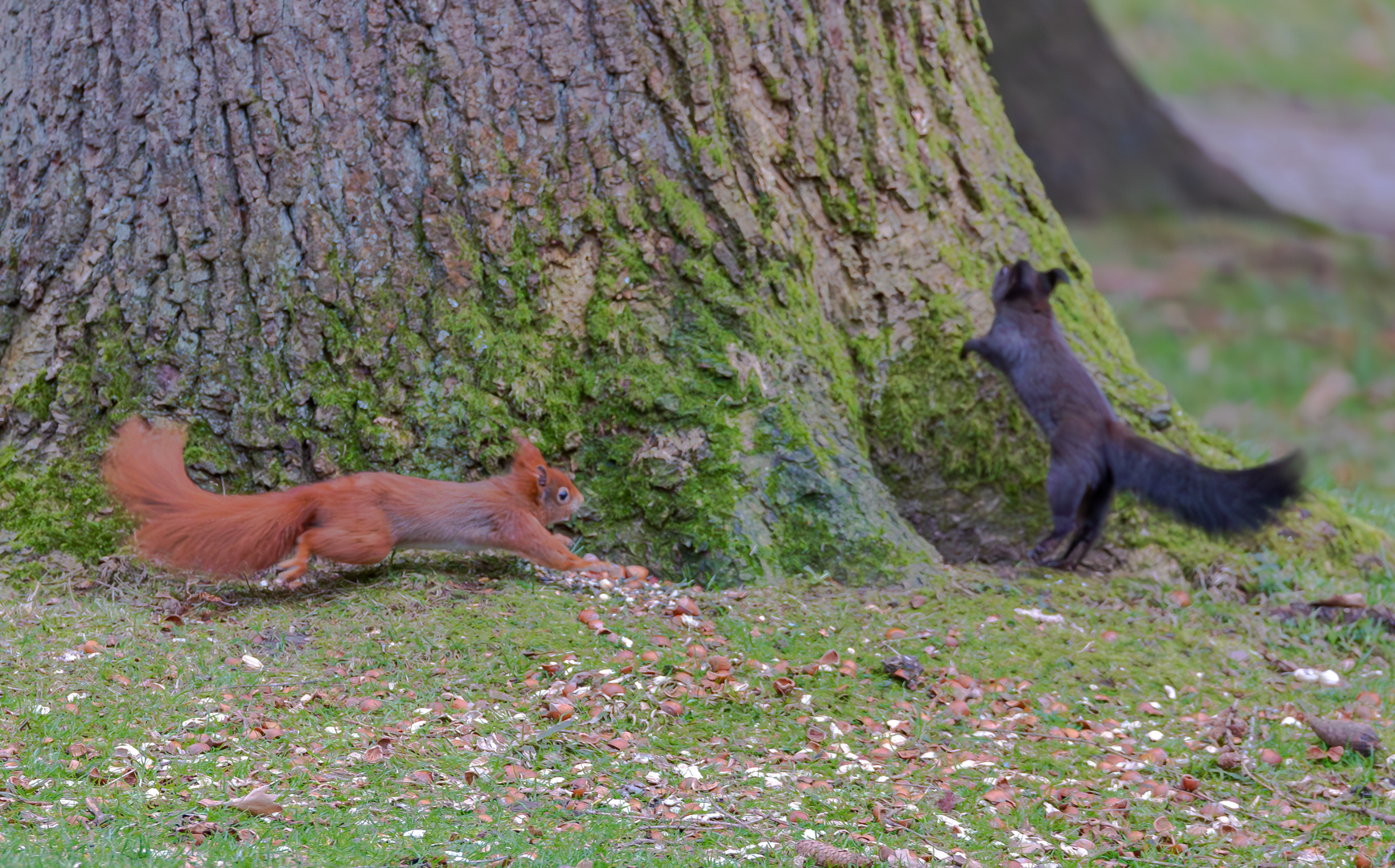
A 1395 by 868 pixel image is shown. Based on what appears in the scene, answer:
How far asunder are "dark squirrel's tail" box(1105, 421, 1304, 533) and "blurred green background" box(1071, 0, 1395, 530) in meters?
1.80

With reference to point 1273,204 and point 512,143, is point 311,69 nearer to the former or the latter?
point 512,143

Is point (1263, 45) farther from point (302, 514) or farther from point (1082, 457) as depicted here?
point (302, 514)

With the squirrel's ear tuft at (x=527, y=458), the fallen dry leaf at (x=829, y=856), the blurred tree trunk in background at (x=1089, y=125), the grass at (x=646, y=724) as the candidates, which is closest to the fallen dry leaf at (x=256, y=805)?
the grass at (x=646, y=724)

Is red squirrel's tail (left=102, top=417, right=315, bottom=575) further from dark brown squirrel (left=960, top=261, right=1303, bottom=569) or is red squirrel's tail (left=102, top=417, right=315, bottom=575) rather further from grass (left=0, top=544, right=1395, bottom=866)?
dark brown squirrel (left=960, top=261, right=1303, bottom=569)

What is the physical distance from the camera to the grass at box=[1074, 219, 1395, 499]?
942cm

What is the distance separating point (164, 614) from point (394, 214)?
4.62 ft

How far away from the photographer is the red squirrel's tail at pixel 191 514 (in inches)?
156

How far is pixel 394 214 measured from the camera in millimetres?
4348

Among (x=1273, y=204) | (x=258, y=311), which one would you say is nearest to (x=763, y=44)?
(x=258, y=311)

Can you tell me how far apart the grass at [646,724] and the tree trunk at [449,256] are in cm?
39

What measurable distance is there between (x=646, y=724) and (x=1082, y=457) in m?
1.98

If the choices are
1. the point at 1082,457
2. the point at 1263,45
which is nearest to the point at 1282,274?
the point at 1082,457

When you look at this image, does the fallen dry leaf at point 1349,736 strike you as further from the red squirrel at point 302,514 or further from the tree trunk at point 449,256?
the red squirrel at point 302,514

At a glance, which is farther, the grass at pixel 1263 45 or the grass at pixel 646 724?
the grass at pixel 1263 45
